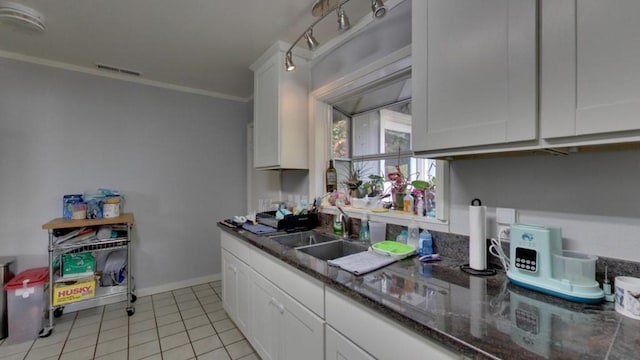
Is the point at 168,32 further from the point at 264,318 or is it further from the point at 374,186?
the point at 264,318

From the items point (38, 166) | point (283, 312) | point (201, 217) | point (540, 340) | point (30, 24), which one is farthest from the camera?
point (201, 217)

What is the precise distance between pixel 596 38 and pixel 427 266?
96cm

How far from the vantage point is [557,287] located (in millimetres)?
895

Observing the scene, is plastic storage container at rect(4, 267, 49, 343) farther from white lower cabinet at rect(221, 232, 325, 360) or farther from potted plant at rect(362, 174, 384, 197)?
potted plant at rect(362, 174, 384, 197)

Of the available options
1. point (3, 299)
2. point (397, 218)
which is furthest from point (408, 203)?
point (3, 299)

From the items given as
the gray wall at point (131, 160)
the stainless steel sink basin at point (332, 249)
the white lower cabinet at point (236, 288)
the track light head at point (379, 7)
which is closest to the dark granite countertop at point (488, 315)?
the stainless steel sink basin at point (332, 249)

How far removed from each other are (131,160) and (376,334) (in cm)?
304

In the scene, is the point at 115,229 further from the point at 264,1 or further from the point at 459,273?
the point at 459,273

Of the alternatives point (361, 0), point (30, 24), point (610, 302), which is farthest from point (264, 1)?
point (610, 302)

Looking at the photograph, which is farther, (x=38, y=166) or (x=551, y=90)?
(x=38, y=166)

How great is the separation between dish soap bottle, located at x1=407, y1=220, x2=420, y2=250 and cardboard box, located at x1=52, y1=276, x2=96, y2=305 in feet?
8.76

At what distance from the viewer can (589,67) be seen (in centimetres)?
73

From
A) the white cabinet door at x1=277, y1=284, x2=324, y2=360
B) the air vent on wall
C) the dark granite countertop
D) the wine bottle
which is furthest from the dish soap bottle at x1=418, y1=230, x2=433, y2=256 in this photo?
the air vent on wall

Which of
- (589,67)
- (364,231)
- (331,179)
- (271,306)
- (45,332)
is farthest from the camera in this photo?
(331,179)
